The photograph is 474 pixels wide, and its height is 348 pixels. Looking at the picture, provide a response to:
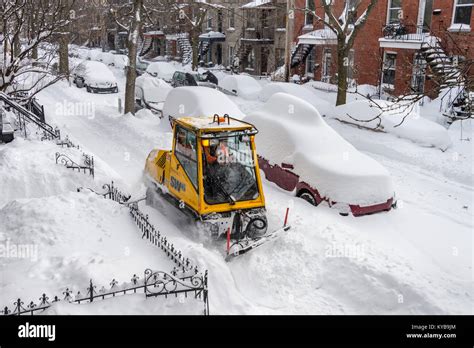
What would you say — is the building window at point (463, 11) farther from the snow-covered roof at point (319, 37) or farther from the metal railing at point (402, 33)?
the snow-covered roof at point (319, 37)

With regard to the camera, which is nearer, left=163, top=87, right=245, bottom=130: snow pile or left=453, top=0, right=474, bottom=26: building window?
left=163, top=87, right=245, bottom=130: snow pile

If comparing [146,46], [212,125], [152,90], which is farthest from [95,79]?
[146,46]

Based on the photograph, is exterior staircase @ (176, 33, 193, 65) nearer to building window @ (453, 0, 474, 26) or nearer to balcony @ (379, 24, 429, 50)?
balcony @ (379, 24, 429, 50)

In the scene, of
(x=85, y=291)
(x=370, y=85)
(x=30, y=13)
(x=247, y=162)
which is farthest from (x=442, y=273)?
(x=370, y=85)

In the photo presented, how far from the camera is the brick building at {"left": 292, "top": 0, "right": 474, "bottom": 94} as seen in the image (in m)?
21.5

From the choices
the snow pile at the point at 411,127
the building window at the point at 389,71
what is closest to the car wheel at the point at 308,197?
the snow pile at the point at 411,127

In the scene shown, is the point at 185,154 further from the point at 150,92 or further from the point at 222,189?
the point at 150,92

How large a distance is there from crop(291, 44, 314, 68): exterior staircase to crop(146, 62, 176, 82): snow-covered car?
889 cm

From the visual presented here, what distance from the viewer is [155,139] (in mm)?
16781

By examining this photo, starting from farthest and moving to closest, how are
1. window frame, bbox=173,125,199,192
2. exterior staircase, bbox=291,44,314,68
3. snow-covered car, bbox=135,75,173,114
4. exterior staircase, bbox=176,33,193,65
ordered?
exterior staircase, bbox=176,33,193,65 → exterior staircase, bbox=291,44,314,68 → snow-covered car, bbox=135,75,173,114 → window frame, bbox=173,125,199,192

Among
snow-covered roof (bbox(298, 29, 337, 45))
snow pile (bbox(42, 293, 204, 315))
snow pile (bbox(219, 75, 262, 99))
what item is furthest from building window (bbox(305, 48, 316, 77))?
snow pile (bbox(42, 293, 204, 315))

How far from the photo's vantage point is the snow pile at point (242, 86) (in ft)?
88.7

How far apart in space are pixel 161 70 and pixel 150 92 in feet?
40.4

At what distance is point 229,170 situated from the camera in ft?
29.4
